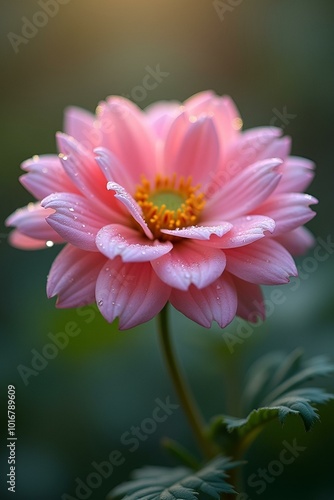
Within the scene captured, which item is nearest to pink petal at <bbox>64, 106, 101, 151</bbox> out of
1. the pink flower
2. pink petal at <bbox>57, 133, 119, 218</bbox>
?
the pink flower

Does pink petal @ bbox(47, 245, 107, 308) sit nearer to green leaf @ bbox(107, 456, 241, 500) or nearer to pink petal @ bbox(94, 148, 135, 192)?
pink petal @ bbox(94, 148, 135, 192)

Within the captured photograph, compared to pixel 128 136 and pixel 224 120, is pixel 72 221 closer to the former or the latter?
pixel 128 136

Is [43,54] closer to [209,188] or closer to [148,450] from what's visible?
[209,188]

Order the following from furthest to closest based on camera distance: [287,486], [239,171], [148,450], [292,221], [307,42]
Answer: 1. [307,42]
2. [148,450]
3. [287,486]
4. [239,171]
5. [292,221]

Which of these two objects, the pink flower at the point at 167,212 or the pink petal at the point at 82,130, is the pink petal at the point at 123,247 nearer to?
the pink flower at the point at 167,212

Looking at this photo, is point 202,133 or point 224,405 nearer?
point 202,133

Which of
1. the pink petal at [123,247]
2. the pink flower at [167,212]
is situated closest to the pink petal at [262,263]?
the pink flower at [167,212]

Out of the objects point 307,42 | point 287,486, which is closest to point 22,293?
point 287,486
